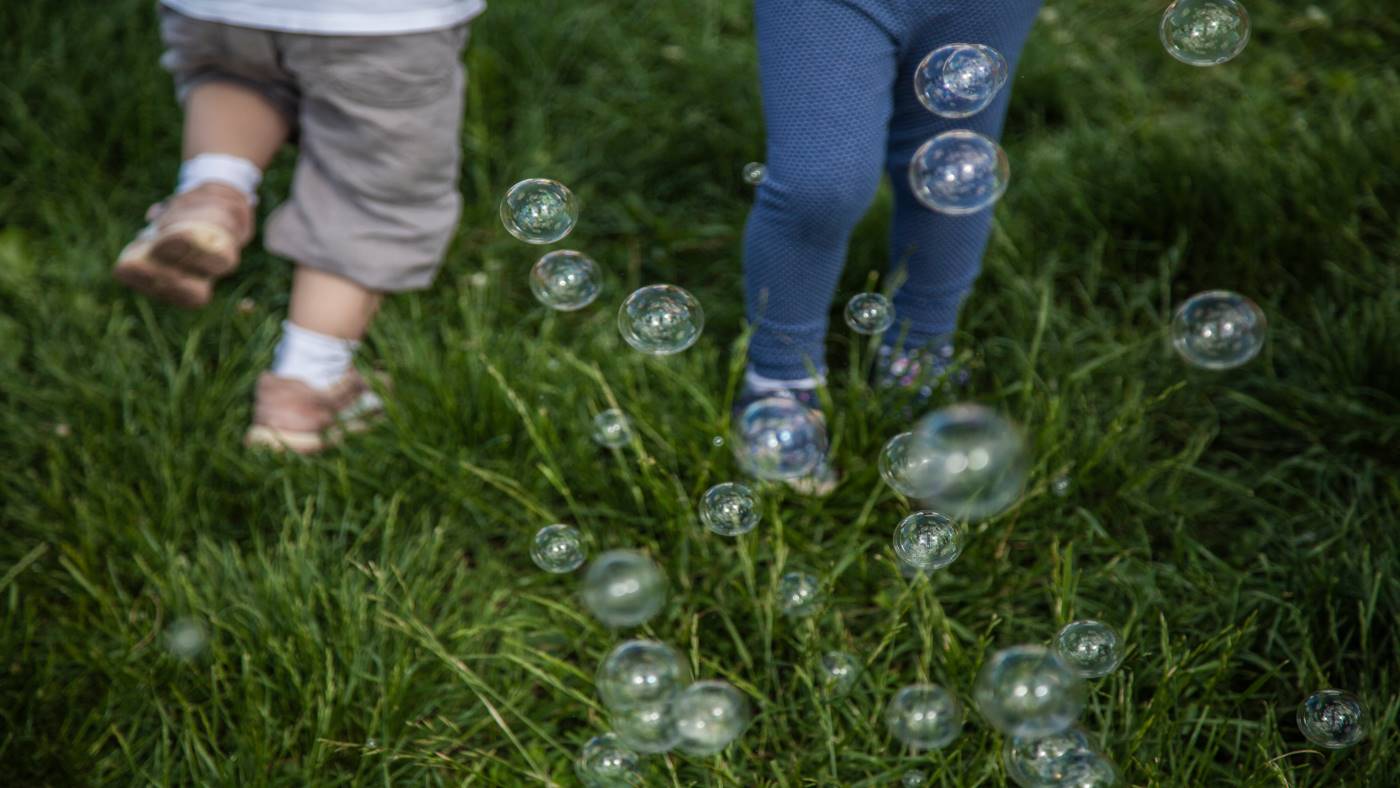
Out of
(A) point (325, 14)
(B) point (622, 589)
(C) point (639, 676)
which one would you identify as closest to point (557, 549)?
(B) point (622, 589)

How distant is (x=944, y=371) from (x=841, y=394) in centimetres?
21

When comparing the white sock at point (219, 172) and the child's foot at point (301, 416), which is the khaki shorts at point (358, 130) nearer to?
the white sock at point (219, 172)

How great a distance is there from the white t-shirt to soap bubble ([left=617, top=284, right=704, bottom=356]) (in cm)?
65

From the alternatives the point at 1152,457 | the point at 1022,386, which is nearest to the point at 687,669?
the point at 1022,386

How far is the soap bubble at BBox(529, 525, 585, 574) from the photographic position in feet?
6.25

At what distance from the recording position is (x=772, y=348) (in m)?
2.17

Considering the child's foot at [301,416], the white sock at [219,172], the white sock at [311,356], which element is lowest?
the child's foot at [301,416]

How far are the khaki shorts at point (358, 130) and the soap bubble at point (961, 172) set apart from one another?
92 cm

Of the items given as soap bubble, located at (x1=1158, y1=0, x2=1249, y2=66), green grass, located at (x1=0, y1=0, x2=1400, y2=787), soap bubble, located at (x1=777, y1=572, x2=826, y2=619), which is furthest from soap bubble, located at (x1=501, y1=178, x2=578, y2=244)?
soap bubble, located at (x1=1158, y1=0, x2=1249, y2=66)

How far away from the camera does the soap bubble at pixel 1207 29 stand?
6.33ft

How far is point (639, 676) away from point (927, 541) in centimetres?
43

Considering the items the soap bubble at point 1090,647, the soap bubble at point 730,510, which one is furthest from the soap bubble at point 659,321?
the soap bubble at point 1090,647

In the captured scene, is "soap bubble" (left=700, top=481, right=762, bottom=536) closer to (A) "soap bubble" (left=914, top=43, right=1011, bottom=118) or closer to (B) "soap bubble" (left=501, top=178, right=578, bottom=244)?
(B) "soap bubble" (left=501, top=178, right=578, bottom=244)

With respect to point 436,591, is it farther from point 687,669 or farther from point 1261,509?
point 1261,509
